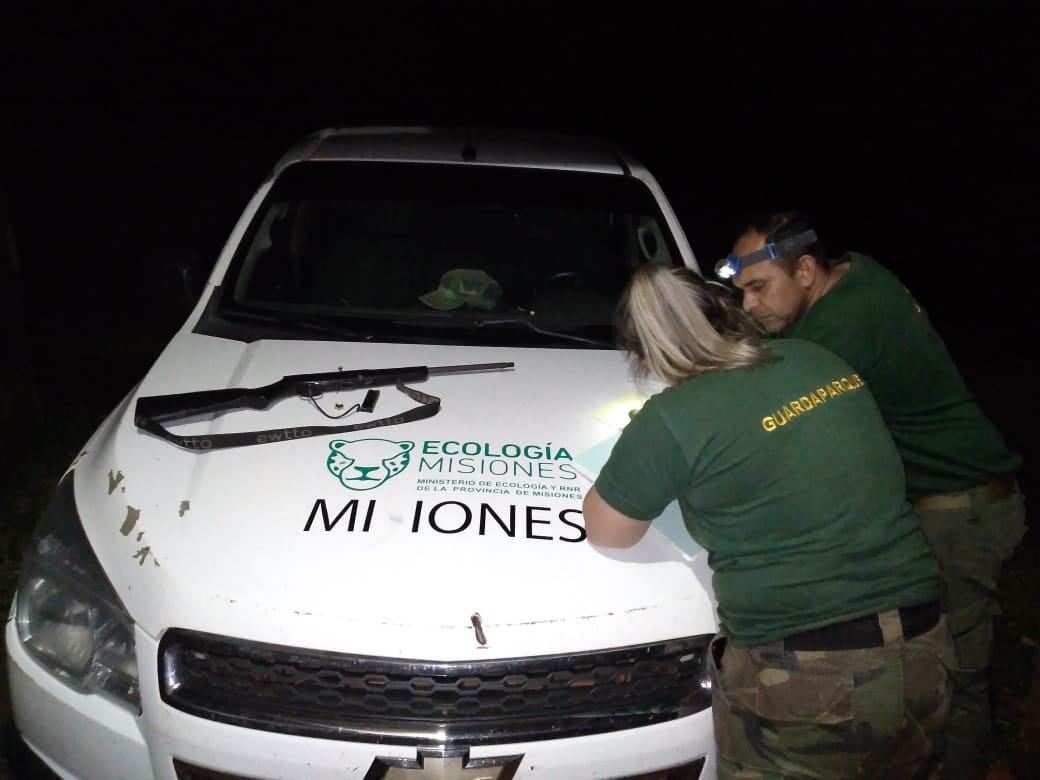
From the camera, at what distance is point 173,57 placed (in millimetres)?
11375

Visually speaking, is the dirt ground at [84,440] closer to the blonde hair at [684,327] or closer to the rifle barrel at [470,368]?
the rifle barrel at [470,368]

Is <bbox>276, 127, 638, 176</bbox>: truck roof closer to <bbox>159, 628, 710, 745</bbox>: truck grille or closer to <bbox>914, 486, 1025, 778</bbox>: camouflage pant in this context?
<bbox>914, 486, 1025, 778</bbox>: camouflage pant

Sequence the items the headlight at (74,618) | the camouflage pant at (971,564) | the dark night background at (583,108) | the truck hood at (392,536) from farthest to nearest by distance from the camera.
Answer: the dark night background at (583,108), the camouflage pant at (971,564), the headlight at (74,618), the truck hood at (392,536)

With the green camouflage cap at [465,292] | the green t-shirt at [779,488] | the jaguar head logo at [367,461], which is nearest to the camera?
the green t-shirt at [779,488]

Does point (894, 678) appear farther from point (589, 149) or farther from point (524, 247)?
point (589, 149)

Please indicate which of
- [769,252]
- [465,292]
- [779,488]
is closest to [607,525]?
[779,488]

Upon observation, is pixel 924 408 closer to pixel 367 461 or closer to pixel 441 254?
pixel 367 461

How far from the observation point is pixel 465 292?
3.20 meters

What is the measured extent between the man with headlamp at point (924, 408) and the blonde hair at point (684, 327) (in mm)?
396

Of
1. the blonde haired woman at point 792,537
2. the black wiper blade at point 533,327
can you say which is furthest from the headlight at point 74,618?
the black wiper blade at point 533,327

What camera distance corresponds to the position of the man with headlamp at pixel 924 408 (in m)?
2.32

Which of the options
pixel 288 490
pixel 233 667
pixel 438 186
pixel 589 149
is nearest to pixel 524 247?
pixel 438 186

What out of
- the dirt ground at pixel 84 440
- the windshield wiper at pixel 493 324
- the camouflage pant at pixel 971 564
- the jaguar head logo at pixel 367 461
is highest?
the windshield wiper at pixel 493 324

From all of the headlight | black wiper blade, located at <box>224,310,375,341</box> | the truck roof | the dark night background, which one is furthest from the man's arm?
the dark night background
